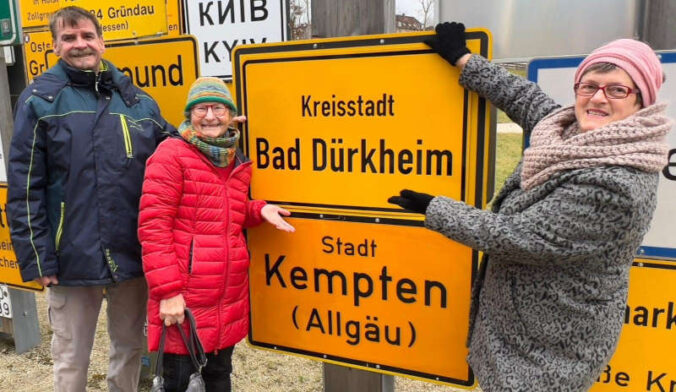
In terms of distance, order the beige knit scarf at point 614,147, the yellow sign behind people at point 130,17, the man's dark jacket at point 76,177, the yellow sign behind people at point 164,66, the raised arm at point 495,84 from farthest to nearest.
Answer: the yellow sign behind people at point 130,17, the yellow sign behind people at point 164,66, the man's dark jacket at point 76,177, the raised arm at point 495,84, the beige knit scarf at point 614,147

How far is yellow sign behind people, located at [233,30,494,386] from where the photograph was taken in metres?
1.90

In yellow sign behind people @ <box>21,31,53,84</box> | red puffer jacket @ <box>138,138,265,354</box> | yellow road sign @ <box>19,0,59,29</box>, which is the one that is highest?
yellow road sign @ <box>19,0,59,29</box>

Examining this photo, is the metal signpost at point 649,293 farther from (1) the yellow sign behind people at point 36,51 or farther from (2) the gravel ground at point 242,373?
(1) the yellow sign behind people at point 36,51

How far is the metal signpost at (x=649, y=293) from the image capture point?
1.87m

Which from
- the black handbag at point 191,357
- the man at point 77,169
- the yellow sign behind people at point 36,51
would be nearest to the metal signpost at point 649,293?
the black handbag at point 191,357

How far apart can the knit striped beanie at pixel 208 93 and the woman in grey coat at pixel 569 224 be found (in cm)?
84

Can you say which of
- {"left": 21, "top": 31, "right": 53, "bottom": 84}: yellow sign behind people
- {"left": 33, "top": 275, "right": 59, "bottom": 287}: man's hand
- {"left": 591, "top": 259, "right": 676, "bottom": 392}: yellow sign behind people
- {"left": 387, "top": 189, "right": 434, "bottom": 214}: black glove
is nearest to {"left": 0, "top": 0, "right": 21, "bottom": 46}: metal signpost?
{"left": 21, "top": 31, "right": 53, "bottom": 84}: yellow sign behind people

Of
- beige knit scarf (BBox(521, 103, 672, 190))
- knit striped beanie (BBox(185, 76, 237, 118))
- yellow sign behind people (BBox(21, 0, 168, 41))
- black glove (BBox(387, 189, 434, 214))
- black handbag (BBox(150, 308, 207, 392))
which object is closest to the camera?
beige knit scarf (BBox(521, 103, 672, 190))

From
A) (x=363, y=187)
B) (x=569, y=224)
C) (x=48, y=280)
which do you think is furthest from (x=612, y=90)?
(x=48, y=280)

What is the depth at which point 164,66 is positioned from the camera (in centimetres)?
273

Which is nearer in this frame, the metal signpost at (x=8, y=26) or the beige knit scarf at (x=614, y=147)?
the beige knit scarf at (x=614, y=147)

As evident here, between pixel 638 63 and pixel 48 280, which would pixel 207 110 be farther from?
pixel 638 63

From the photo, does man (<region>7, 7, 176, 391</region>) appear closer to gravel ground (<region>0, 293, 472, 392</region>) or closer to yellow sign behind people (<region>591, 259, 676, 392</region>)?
gravel ground (<region>0, 293, 472, 392</region>)

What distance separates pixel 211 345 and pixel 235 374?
1.62 m
